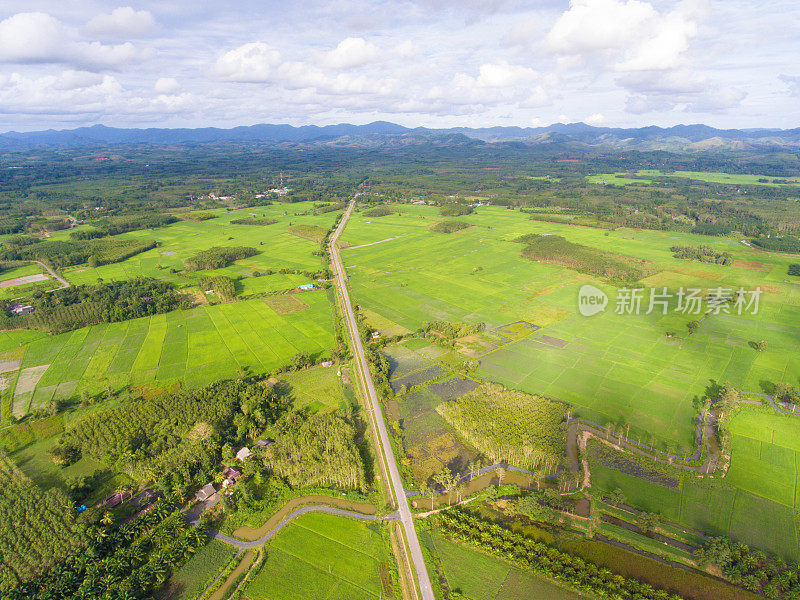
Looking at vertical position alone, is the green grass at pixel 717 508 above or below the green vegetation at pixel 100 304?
below

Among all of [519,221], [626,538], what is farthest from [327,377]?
[519,221]

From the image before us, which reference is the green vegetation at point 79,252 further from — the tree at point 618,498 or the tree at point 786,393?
the tree at point 786,393

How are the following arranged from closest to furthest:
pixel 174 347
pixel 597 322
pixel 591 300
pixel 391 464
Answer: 1. pixel 391 464
2. pixel 174 347
3. pixel 597 322
4. pixel 591 300

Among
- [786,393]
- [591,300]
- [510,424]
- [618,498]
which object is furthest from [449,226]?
[618,498]

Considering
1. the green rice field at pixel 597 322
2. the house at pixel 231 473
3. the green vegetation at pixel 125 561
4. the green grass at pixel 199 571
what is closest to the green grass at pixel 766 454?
the green rice field at pixel 597 322

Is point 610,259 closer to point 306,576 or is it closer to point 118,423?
point 306,576

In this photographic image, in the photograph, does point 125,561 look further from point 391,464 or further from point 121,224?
point 121,224

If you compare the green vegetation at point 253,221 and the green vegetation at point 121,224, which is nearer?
the green vegetation at point 121,224

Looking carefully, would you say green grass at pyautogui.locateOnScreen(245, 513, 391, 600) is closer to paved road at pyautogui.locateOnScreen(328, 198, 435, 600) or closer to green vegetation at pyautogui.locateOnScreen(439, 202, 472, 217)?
paved road at pyautogui.locateOnScreen(328, 198, 435, 600)
